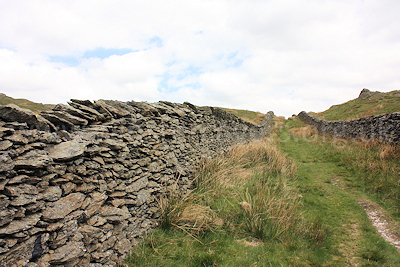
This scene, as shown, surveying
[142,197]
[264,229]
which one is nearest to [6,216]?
[142,197]

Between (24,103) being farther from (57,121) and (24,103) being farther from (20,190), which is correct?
(20,190)

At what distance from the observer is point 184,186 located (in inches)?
216

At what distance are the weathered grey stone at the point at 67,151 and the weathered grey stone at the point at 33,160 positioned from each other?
0.34 feet

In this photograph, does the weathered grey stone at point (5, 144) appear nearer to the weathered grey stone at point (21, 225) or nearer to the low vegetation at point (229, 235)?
the weathered grey stone at point (21, 225)

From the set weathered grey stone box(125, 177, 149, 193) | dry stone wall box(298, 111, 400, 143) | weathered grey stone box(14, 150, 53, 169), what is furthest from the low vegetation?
dry stone wall box(298, 111, 400, 143)

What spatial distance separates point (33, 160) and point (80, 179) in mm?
656

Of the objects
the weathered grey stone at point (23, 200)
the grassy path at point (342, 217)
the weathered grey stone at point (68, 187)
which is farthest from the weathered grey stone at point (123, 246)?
the grassy path at point (342, 217)

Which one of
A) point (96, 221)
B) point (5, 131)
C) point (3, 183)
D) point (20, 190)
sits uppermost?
point (5, 131)

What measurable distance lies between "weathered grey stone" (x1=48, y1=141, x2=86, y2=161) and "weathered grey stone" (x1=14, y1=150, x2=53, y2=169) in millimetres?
105

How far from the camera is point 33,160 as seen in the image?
2.34m

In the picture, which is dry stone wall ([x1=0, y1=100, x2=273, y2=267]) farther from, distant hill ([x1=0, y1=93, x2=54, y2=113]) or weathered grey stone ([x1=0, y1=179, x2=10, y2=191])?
distant hill ([x1=0, y1=93, x2=54, y2=113])

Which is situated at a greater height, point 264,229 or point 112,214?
point 112,214

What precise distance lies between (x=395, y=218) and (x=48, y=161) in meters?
6.82

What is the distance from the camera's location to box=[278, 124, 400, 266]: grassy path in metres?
3.67
